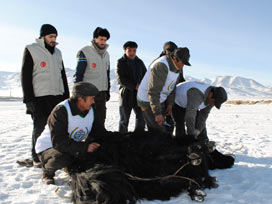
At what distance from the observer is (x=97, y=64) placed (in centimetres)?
398

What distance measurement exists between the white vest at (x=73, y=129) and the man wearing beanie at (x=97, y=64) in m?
1.14

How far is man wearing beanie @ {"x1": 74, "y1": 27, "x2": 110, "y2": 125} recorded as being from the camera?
12.7 feet

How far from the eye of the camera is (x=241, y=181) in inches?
115

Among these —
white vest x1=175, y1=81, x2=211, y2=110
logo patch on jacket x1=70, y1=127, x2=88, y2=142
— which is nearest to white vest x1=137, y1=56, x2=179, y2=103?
Answer: white vest x1=175, y1=81, x2=211, y2=110

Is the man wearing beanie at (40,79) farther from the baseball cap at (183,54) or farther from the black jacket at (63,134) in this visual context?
the baseball cap at (183,54)

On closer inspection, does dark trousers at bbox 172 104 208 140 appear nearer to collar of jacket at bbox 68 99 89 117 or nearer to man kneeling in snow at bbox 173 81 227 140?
man kneeling in snow at bbox 173 81 227 140

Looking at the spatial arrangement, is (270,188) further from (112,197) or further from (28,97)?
(28,97)

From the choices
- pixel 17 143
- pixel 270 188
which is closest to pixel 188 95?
pixel 270 188

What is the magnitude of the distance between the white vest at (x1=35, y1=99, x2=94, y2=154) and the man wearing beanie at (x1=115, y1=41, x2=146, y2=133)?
154cm

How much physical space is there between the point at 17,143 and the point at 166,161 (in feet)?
12.6

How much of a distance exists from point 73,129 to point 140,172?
3.10ft

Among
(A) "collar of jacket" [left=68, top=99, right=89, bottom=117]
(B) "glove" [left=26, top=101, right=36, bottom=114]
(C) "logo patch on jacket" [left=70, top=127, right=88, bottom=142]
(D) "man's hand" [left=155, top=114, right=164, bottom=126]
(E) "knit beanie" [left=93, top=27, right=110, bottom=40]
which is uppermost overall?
(E) "knit beanie" [left=93, top=27, right=110, bottom=40]

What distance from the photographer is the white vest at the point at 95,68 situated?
3.91 m

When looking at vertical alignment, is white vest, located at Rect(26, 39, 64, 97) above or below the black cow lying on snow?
above
